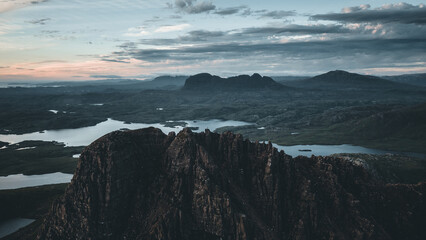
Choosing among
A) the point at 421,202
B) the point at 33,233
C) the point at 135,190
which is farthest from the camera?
the point at 33,233

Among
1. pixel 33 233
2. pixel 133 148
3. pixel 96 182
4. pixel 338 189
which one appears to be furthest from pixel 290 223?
pixel 33 233

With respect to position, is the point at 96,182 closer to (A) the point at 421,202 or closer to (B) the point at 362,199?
(B) the point at 362,199

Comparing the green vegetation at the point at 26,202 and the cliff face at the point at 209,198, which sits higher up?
the cliff face at the point at 209,198

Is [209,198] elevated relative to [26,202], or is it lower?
elevated

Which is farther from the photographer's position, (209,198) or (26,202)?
(26,202)

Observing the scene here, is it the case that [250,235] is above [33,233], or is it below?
above

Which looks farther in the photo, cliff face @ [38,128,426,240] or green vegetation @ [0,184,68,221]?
green vegetation @ [0,184,68,221]

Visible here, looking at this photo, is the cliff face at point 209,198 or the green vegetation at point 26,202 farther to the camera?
the green vegetation at point 26,202

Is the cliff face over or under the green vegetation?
over
